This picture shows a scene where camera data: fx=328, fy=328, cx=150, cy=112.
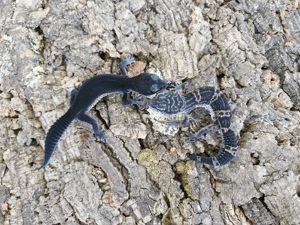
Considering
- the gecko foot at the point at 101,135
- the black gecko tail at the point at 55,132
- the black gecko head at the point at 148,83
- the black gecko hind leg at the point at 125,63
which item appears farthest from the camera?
the black gecko hind leg at the point at 125,63

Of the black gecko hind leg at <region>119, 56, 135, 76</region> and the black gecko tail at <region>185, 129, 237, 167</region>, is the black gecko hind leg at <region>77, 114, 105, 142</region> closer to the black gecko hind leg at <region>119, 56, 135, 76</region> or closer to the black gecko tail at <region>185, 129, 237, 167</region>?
the black gecko hind leg at <region>119, 56, 135, 76</region>

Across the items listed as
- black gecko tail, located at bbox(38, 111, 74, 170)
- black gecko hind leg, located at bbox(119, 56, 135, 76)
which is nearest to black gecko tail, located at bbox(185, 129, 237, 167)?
black gecko hind leg, located at bbox(119, 56, 135, 76)

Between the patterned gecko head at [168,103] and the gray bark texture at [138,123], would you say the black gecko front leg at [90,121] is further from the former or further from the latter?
the patterned gecko head at [168,103]

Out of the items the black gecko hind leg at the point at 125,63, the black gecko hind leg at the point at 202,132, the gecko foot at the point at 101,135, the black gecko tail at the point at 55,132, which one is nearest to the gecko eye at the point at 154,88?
the black gecko hind leg at the point at 125,63

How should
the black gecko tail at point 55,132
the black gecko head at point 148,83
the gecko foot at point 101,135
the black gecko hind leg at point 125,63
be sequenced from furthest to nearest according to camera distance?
the black gecko hind leg at point 125,63, the black gecko head at point 148,83, the gecko foot at point 101,135, the black gecko tail at point 55,132

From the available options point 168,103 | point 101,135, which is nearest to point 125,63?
point 168,103

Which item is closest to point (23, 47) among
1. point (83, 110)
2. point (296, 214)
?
point (83, 110)
